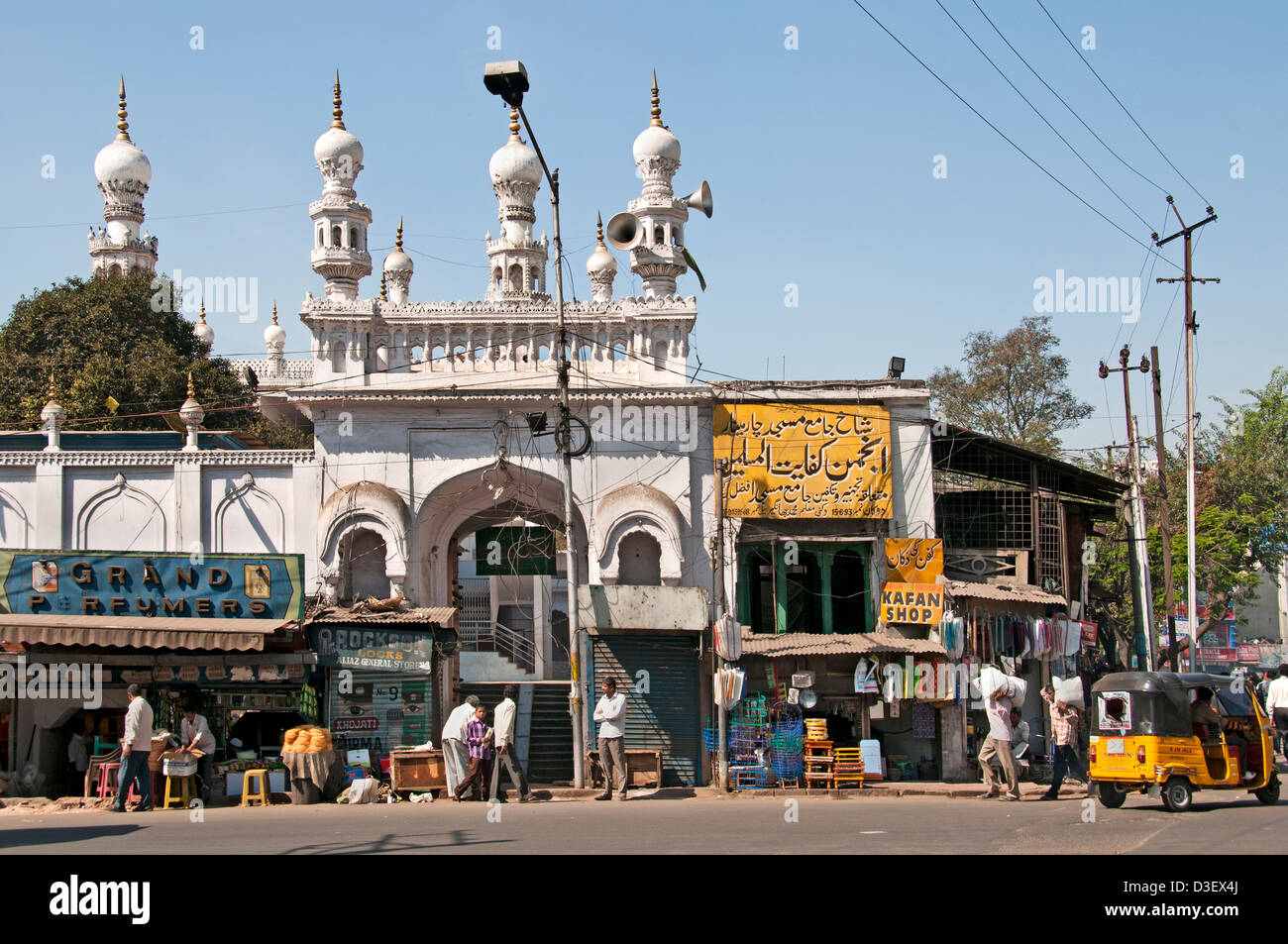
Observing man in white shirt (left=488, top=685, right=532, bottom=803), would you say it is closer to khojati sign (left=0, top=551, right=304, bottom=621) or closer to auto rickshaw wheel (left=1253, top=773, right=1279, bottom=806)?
khojati sign (left=0, top=551, right=304, bottom=621)

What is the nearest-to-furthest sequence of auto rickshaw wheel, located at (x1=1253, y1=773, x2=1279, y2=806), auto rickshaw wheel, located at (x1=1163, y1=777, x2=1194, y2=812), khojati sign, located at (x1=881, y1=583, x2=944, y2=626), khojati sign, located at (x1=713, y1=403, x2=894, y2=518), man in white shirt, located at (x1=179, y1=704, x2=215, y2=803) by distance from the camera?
1. auto rickshaw wheel, located at (x1=1163, y1=777, x2=1194, y2=812)
2. auto rickshaw wheel, located at (x1=1253, y1=773, x2=1279, y2=806)
3. man in white shirt, located at (x1=179, y1=704, x2=215, y2=803)
4. khojati sign, located at (x1=881, y1=583, x2=944, y2=626)
5. khojati sign, located at (x1=713, y1=403, x2=894, y2=518)

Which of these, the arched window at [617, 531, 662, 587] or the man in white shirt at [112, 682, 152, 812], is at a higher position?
the arched window at [617, 531, 662, 587]

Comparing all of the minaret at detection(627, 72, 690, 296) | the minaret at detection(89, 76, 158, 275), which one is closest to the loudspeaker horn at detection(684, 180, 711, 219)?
the minaret at detection(627, 72, 690, 296)

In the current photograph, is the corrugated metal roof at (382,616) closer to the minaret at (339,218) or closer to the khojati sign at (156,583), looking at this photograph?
the khojati sign at (156,583)

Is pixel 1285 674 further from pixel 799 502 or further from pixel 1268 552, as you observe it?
pixel 1268 552

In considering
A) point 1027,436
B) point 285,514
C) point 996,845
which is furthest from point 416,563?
point 1027,436

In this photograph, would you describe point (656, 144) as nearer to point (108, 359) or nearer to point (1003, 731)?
point (1003, 731)

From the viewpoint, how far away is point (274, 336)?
196 feet

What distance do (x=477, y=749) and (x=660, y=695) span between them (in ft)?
15.9

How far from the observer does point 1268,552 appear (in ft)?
138

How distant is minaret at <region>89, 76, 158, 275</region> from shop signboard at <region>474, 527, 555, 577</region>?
33.4 metres

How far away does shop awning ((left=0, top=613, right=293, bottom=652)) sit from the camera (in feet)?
59.9

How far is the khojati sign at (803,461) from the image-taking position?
22578 mm

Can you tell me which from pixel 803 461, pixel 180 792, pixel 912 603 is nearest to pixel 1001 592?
pixel 912 603
